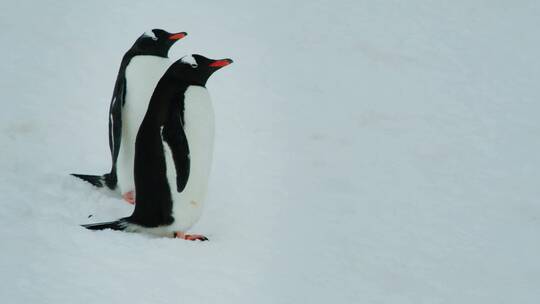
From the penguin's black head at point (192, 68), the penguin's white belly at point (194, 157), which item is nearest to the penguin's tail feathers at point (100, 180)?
the penguin's white belly at point (194, 157)

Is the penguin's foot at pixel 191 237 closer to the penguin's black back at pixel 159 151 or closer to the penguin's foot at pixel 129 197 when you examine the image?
the penguin's black back at pixel 159 151

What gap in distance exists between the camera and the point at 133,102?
3104 mm

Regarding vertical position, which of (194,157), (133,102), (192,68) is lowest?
(194,157)

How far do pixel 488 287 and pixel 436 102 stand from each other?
2227 millimetres

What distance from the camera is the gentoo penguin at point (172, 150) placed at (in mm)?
2783

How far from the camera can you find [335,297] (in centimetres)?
268

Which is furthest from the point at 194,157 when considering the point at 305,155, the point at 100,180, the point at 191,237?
the point at 305,155

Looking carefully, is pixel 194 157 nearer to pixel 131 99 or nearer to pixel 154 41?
pixel 131 99

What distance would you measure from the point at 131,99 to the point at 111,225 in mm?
568

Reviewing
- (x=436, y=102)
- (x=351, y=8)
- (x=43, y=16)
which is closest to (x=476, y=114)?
(x=436, y=102)

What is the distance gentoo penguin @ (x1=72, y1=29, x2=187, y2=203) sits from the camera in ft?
10.1

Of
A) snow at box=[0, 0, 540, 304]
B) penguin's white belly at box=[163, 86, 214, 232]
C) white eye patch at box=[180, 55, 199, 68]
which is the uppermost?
white eye patch at box=[180, 55, 199, 68]

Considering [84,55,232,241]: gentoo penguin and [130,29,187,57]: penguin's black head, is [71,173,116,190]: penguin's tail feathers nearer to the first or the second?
[84,55,232,241]: gentoo penguin

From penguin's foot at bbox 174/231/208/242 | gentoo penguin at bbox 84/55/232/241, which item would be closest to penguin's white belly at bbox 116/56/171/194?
gentoo penguin at bbox 84/55/232/241
